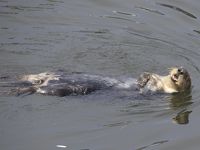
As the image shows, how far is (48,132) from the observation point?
7008 mm

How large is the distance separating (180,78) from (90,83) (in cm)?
139

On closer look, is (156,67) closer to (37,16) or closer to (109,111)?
(109,111)

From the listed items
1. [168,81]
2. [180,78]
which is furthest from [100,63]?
[180,78]

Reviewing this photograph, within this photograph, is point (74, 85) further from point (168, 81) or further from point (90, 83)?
point (168, 81)

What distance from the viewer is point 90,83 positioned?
7.77 meters

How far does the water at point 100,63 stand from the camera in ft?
23.0

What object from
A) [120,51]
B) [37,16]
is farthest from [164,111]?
[37,16]

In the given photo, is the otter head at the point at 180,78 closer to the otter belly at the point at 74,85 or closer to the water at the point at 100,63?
the water at the point at 100,63

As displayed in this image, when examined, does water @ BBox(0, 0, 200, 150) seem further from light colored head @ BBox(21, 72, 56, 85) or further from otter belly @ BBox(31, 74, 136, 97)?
light colored head @ BBox(21, 72, 56, 85)

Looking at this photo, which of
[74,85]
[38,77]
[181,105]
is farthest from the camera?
[181,105]

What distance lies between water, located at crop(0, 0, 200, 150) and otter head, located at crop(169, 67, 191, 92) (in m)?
0.18

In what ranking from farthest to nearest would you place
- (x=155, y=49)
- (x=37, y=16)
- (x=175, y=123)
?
(x=37, y=16) < (x=155, y=49) < (x=175, y=123)

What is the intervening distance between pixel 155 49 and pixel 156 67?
85cm

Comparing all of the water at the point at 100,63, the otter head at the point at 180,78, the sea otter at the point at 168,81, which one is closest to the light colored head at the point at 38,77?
the water at the point at 100,63
